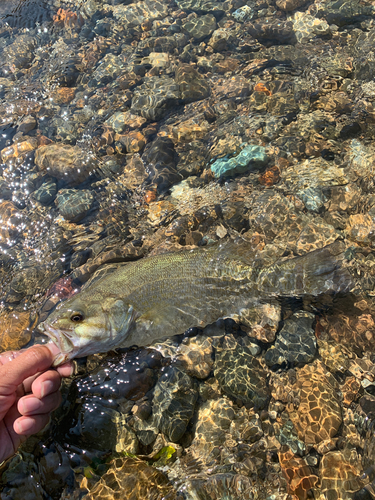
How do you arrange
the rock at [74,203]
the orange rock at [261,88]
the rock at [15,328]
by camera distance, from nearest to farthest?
the rock at [15,328] → the rock at [74,203] → the orange rock at [261,88]

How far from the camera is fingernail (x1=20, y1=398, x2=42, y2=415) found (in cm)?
336

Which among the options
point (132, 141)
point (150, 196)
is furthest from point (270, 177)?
point (132, 141)

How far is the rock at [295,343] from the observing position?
4.22 metres

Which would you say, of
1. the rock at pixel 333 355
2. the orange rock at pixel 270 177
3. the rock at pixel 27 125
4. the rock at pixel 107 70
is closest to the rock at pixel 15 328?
the rock at pixel 333 355

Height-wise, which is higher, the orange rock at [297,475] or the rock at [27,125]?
the rock at [27,125]

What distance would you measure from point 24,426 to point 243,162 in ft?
16.5

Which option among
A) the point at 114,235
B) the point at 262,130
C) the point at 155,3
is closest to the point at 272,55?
the point at 262,130

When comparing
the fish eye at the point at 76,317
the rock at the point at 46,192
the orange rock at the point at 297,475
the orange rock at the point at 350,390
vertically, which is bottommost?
the orange rock at the point at 297,475

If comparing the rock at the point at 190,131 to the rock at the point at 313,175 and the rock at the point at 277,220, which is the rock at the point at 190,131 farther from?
the rock at the point at 277,220

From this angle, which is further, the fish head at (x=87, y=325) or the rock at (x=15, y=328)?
the rock at (x=15, y=328)

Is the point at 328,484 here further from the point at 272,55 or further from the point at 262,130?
the point at 272,55

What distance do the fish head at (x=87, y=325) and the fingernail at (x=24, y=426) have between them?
625 mm

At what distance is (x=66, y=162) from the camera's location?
22.0ft

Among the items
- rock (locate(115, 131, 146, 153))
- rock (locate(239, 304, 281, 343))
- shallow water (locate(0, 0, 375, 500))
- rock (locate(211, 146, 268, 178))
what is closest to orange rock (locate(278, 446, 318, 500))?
shallow water (locate(0, 0, 375, 500))
